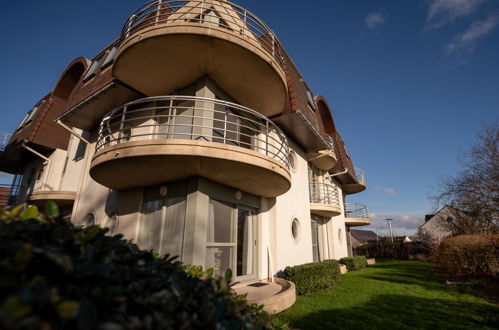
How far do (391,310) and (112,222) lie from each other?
9067 millimetres

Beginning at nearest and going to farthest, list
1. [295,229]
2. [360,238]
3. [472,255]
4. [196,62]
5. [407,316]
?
[407,316]
[196,62]
[295,229]
[472,255]
[360,238]

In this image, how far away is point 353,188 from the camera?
21078 mm

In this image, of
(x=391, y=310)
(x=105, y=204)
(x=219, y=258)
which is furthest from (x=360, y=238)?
(x=105, y=204)

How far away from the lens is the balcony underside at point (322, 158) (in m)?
12.8

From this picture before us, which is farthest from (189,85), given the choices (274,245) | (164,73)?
(274,245)

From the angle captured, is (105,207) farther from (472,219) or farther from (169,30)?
(472,219)

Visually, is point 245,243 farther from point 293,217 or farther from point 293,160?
point 293,160

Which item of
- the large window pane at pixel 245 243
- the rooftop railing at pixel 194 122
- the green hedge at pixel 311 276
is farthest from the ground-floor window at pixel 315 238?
the rooftop railing at pixel 194 122

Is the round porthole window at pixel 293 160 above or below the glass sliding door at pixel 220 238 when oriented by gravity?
above

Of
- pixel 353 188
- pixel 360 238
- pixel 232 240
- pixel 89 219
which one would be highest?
pixel 353 188

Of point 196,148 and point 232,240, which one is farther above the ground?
point 196,148

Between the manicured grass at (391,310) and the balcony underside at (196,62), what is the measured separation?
6.54m

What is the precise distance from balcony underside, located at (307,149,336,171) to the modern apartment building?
1882 mm

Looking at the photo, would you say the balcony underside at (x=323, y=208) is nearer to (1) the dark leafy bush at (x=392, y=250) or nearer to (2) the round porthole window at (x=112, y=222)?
(2) the round porthole window at (x=112, y=222)
